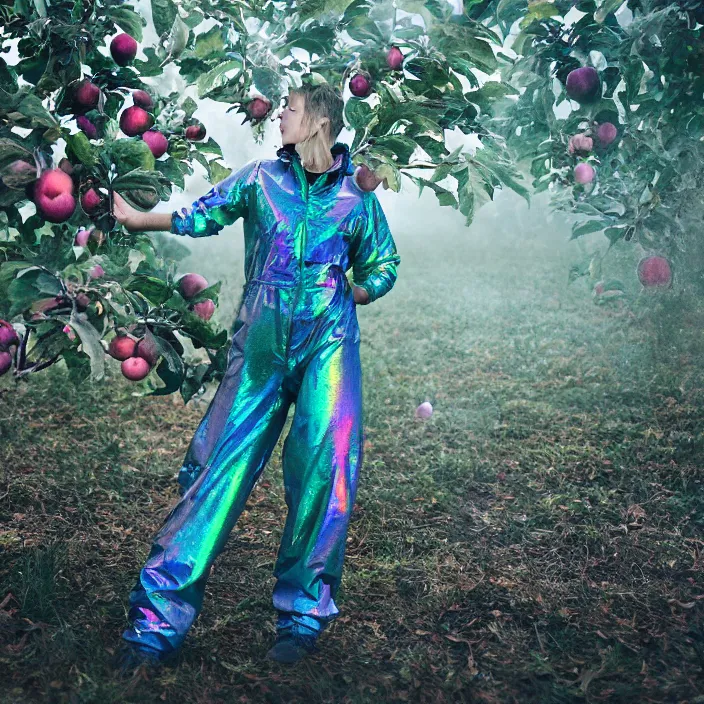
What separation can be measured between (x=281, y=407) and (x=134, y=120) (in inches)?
35.8

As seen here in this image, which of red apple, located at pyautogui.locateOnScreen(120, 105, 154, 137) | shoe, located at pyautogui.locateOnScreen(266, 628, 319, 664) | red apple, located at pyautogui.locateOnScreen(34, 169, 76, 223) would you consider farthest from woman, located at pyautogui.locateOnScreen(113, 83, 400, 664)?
red apple, located at pyautogui.locateOnScreen(120, 105, 154, 137)

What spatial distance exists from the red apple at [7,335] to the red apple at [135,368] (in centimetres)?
30

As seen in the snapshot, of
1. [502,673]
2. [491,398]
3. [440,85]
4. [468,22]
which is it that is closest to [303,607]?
[502,673]

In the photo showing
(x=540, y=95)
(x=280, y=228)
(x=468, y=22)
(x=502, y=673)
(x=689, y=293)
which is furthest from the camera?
(x=689, y=293)

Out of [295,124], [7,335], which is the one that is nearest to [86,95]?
[295,124]

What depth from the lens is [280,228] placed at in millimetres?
1937

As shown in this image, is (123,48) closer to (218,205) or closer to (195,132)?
(195,132)

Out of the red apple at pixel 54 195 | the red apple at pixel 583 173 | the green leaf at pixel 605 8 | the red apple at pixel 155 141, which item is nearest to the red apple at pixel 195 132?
the red apple at pixel 155 141

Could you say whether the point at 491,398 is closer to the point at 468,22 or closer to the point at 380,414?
the point at 380,414

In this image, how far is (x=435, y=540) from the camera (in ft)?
9.69

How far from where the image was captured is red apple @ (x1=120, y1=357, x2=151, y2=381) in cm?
218

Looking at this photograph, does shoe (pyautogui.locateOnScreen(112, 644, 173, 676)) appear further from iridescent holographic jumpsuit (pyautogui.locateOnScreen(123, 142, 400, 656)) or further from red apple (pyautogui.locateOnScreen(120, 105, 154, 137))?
red apple (pyautogui.locateOnScreen(120, 105, 154, 137))

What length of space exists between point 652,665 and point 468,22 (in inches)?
75.3

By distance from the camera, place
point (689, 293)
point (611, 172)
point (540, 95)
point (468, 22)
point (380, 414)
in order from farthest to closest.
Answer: point (689, 293) < point (380, 414) < point (611, 172) < point (540, 95) < point (468, 22)
